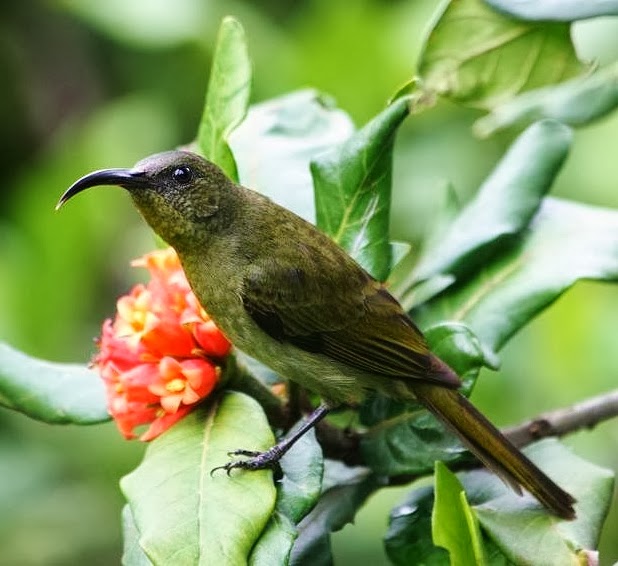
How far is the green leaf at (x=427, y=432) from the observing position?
221cm

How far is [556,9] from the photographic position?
7.07ft

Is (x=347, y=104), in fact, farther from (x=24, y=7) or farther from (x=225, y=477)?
(x=225, y=477)

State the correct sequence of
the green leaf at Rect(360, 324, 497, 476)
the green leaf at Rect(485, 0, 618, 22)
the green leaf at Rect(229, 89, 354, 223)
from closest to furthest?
1. the green leaf at Rect(485, 0, 618, 22)
2. the green leaf at Rect(360, 324, 497, 476)
3. the green leaf at Rect(229, 89, 354, 223)

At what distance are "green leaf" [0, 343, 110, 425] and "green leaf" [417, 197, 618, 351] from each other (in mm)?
731

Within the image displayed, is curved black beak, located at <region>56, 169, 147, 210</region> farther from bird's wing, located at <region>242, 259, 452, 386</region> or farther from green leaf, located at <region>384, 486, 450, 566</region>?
green leaf, located at <region>384, 486, 450, 566</region>

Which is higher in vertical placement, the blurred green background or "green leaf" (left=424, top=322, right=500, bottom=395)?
"green leaf" (left=424, top=322, right=500, bottom=395)

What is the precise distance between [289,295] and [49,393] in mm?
536

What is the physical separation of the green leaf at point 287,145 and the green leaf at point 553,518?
75cm

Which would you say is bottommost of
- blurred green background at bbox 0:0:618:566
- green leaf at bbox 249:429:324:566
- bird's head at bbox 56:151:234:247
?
blurred green background at bbox 0:0:618:566

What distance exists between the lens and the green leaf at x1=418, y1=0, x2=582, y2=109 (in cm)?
235

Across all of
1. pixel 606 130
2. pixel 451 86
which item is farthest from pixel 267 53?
pixel 451 86

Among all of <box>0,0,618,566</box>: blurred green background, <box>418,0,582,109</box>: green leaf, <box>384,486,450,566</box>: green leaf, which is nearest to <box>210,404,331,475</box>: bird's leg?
<box>384,486,450,566</box>: green leaf

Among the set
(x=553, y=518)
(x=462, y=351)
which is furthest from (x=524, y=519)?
(x=462, y=351)

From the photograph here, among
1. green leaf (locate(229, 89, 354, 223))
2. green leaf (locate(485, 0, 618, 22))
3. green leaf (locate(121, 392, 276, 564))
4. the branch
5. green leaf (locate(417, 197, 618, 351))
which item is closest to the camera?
green leaf (locate(121, 392, 276, 564))
